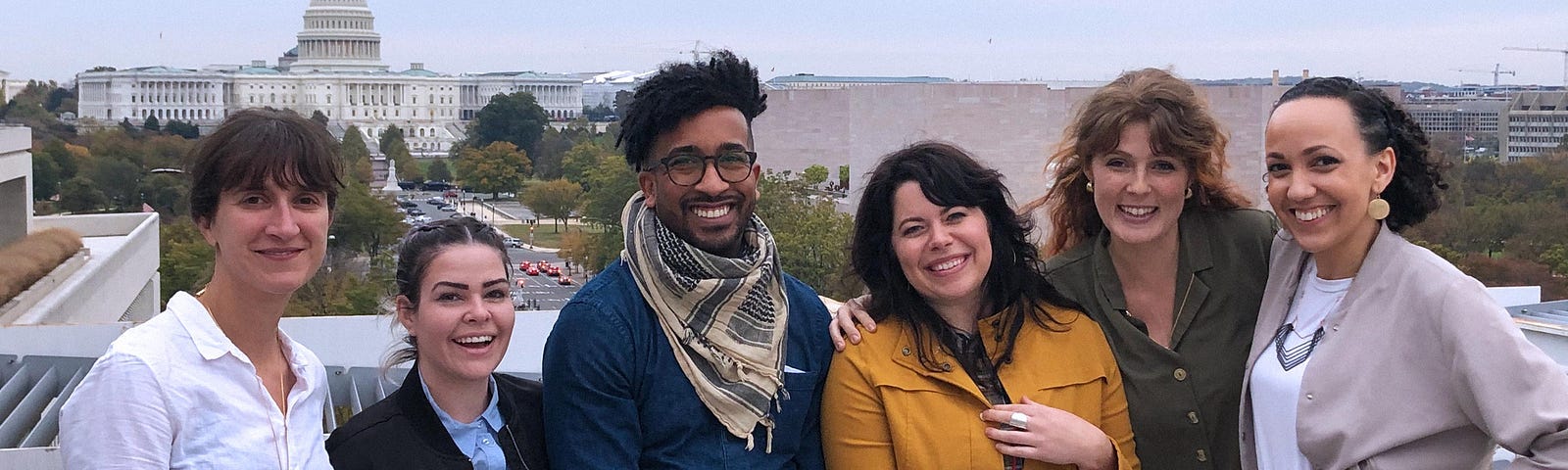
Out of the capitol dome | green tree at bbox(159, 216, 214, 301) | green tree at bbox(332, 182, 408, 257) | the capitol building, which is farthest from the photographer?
the capitol dome

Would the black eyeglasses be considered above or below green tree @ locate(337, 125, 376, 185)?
above

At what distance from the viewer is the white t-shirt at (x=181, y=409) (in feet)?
7.77

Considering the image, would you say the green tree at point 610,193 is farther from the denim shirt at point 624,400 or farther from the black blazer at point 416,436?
the denim shirt at point 624,400

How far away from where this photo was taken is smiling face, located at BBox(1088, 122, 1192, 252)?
3.35 m

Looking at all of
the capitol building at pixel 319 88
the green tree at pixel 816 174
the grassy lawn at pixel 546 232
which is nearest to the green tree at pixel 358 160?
the grassy lawn at pixel 546 232

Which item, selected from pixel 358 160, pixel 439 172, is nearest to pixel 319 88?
pixel 439 172

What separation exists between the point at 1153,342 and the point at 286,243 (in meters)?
1.82

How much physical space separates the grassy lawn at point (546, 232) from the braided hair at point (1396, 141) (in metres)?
48.9

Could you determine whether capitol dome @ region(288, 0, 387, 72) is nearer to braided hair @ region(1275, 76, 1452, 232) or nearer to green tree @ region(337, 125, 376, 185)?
green tree @ region(337, 125, 376, 185)

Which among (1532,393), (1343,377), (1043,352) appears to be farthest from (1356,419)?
(1043,352)

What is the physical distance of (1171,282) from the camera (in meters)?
3.49

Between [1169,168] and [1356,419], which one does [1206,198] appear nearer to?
[1169,168]

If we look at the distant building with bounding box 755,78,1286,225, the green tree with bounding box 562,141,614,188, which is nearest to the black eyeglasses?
the distant building with bounding box 755,78,1286,225

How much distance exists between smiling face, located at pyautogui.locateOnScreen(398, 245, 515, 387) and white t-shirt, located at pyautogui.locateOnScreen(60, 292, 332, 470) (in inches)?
12.4
